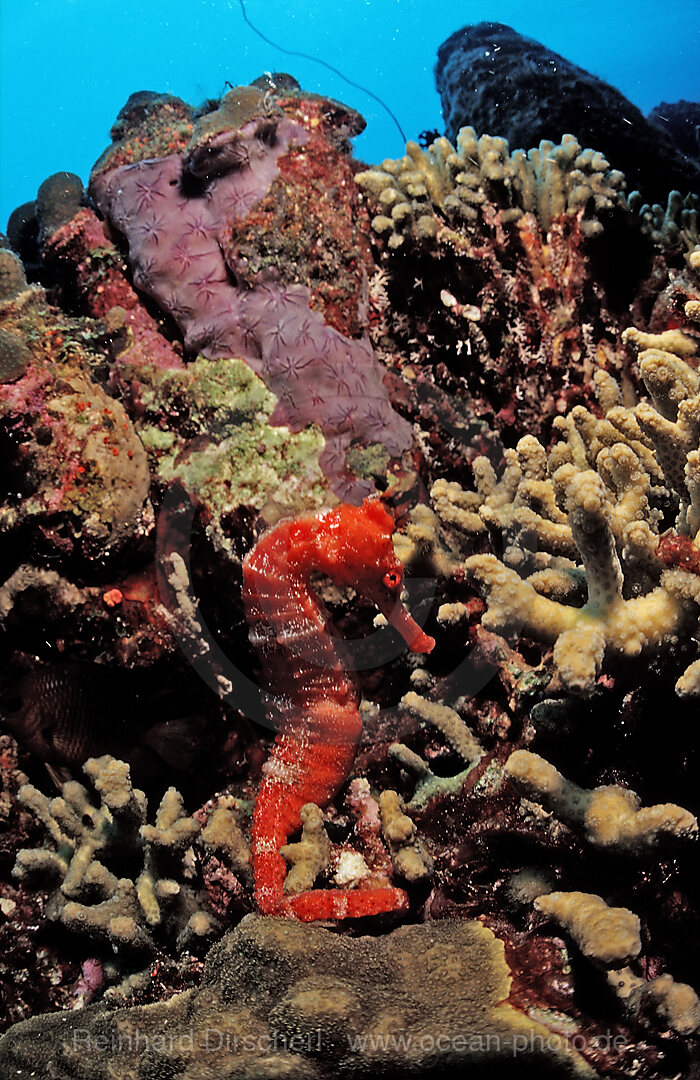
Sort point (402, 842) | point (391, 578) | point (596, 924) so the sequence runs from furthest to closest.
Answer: point (391, 578), point (402, 842), point (596, 924)

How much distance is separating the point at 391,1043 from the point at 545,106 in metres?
6.83

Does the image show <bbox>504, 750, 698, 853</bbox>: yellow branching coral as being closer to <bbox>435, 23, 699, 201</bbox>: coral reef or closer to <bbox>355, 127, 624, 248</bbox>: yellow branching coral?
<bbox>355, 127, 624, 248</bbox>: yellow branching coral

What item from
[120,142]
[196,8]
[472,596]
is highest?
[196,8]

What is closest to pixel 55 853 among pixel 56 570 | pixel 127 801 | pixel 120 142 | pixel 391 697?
pixel 127 801

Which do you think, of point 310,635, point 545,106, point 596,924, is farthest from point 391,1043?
point 545,106

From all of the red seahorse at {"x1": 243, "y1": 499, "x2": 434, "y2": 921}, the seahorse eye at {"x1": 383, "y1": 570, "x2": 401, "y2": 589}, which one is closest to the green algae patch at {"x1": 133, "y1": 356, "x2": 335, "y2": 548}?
the red seahorse at {"x1": 243, "y1": 499, "x2": 434, "y2": 921}

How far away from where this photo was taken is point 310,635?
2725 mm

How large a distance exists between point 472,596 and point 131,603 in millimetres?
1773

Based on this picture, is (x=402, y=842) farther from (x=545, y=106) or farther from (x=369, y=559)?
(x=545, y=106)

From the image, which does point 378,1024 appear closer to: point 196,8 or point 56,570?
point 56,570

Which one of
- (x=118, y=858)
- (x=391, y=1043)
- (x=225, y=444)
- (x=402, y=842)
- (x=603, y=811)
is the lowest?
(x=118, y=858)

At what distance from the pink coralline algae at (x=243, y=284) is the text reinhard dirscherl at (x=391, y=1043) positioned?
7.46ft

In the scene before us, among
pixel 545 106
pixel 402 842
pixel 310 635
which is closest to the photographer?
pixel 402 842

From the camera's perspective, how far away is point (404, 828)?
216 cm
